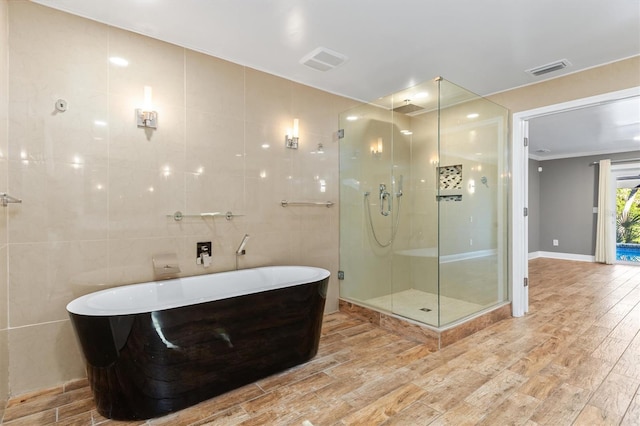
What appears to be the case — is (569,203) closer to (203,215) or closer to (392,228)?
(392,228)

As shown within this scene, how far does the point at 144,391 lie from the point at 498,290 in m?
3.36

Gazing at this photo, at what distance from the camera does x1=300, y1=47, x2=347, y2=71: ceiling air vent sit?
105 inches

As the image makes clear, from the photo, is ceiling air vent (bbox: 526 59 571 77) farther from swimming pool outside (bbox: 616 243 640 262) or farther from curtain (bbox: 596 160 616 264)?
swimming pool outside (bbox: 616 243 640 262)

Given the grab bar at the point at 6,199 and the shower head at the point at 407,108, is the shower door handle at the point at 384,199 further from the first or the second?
the grab bar at the point at 6,199

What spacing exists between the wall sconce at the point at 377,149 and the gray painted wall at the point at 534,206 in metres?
5.61

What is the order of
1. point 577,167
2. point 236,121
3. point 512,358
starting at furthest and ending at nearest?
point 577,167 < point 236,121 < point 512,358

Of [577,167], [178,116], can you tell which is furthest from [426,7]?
[577,167]

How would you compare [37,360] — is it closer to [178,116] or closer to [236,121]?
[178,116]

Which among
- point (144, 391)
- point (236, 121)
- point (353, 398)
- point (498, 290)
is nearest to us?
point (144, 391)

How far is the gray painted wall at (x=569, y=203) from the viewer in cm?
699

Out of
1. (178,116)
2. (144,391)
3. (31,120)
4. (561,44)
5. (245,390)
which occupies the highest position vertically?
(561,44)

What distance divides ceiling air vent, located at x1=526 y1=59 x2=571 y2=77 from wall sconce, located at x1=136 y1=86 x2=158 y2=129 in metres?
3.27

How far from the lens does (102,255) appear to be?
88.8 inches

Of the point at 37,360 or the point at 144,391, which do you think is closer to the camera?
the point at 144,391
